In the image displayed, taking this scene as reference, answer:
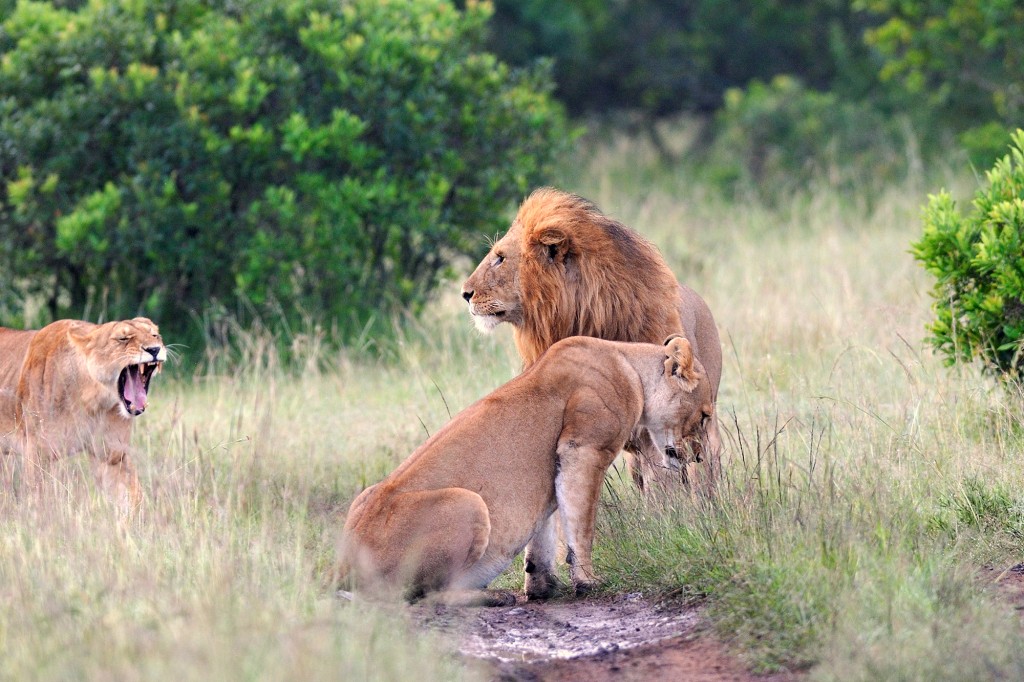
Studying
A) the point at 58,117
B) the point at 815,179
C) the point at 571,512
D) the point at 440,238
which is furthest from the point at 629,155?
the point at 571,512

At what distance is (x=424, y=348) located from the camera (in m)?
9.48

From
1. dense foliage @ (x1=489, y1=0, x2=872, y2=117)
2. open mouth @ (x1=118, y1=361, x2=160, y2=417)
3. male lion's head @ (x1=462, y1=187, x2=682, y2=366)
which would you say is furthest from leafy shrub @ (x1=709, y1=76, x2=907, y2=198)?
open mouth @ (x1=118, y1=361, x2=160, y2=417)

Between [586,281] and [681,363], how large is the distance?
69 cm

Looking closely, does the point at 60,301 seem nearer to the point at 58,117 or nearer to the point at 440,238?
the point at 58,117

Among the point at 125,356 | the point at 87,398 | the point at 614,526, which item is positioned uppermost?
the point at 125,356

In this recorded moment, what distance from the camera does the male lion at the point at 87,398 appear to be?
5926mm

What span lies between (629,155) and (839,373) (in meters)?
12.6

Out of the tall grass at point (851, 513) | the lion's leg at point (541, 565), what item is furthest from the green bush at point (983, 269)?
the lion's leg at point (541, 565)

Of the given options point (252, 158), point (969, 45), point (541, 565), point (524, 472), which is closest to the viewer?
point (524, 472)

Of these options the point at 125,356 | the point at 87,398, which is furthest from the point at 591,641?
the point at 87,398

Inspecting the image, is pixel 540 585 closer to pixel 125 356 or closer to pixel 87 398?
pixel 125 356

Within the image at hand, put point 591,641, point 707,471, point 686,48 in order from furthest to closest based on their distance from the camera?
point 686,48, point 707,471, point 591,641

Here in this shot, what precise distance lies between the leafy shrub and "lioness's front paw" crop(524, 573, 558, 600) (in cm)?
1148

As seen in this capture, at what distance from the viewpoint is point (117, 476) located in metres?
6.11
